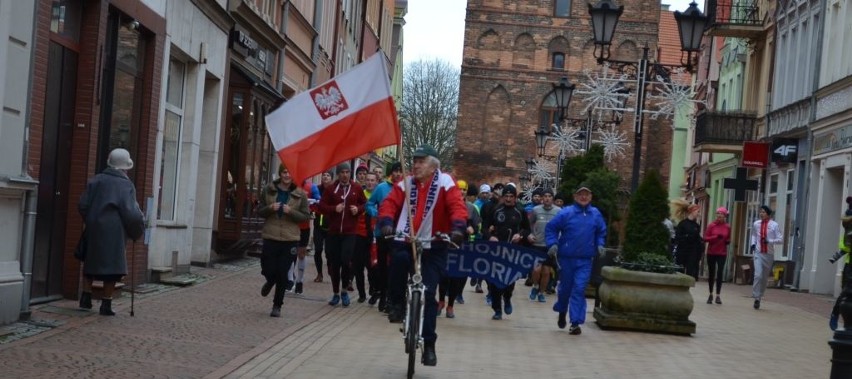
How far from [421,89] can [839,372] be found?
87.2 metres

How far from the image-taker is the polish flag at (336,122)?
40.3 ft

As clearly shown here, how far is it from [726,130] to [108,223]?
3300cm

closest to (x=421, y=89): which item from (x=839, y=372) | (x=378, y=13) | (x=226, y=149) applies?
(x=378, y=13)

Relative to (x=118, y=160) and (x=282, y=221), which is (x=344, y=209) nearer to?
(x=282, y=221)

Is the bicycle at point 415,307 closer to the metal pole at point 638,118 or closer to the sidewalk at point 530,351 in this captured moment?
the sidewalk at point 530,351

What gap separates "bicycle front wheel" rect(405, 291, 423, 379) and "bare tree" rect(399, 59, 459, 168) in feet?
259

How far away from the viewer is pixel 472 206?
20297 mm

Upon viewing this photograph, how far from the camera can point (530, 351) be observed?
1427 cm

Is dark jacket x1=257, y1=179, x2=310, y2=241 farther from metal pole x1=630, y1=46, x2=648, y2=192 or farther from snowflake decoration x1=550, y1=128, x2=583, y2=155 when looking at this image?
snowflake decoration x1=550, y1=128, x2=583, y2=155

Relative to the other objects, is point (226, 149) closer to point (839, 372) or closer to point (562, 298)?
point (562, 298)

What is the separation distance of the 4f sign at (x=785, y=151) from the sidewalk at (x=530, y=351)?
1786 centimetres

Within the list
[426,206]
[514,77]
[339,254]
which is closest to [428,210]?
[426,206]

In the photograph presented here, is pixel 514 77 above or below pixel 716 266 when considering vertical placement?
above

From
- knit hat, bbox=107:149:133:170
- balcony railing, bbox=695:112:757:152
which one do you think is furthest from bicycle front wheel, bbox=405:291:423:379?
balcony railing, bbox=695:112:757:152
